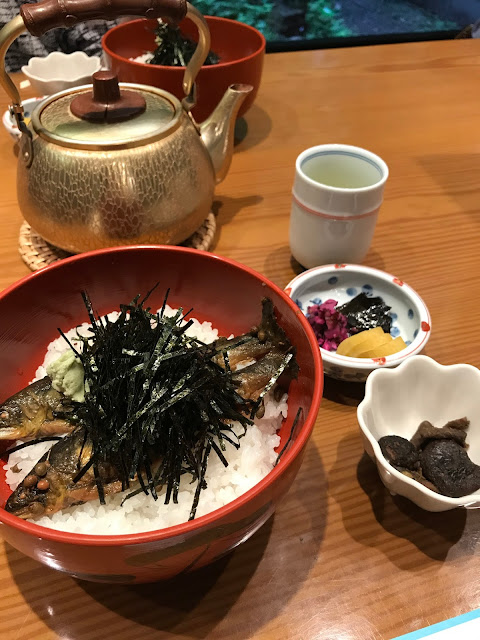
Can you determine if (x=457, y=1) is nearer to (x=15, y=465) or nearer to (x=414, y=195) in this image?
(x=414, y=195)

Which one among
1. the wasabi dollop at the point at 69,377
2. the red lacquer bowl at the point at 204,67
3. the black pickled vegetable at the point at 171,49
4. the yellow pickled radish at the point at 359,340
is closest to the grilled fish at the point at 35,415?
the wasabi dollop at the point at 69,377

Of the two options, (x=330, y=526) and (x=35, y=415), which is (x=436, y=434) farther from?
(x=35, y=415)

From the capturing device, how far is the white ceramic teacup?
3.83 ft

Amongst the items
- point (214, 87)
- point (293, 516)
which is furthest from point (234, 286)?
point (214, 87)

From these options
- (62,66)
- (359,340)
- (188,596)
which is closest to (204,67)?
(62,66)

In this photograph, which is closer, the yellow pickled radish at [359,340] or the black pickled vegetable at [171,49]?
the yellow pickled radish at [359,340]

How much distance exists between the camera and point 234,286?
37.7 inches

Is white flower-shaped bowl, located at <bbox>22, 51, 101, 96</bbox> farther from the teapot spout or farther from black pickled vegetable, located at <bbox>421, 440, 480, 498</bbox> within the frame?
black pickled vegetable, located at <bbox>421, 440, 480, 498</bbox>

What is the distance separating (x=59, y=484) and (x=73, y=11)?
2.82ft

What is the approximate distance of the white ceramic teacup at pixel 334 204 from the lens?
1.17 meters

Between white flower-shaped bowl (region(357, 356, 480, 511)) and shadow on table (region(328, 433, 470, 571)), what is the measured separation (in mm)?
87

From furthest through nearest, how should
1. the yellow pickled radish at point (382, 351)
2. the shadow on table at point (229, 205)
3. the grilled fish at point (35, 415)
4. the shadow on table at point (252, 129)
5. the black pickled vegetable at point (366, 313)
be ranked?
the shadow on table at point (252, 129), the shadow on table at point (229, 205), the black pickled vegetable at point (366, 313), the yellow pickled radish at point (382, 351), the grilled fish at point (35, 415)

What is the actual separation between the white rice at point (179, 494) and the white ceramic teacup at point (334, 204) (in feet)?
1.81

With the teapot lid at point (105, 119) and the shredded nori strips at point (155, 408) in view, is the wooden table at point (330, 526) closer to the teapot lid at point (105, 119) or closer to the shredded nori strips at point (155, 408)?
the shredded nori strips at point (155, 408)
